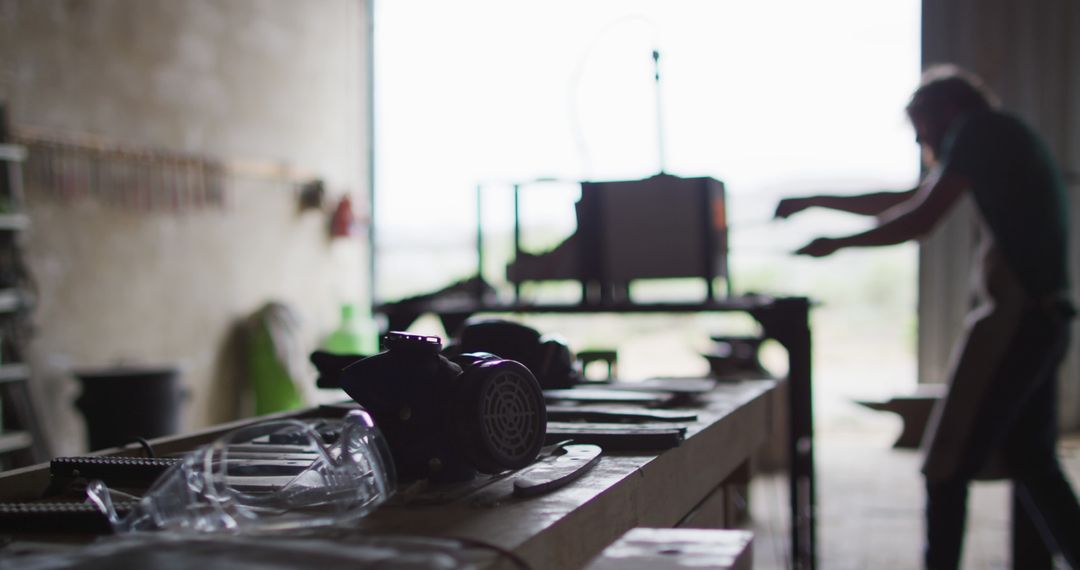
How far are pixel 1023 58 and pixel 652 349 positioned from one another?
2.77 metres

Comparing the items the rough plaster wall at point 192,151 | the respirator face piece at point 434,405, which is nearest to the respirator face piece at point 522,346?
the respirator face piece at point 434,405

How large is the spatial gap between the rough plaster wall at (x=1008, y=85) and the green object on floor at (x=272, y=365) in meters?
3.59

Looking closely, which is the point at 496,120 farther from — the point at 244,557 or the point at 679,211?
the point at 244,557

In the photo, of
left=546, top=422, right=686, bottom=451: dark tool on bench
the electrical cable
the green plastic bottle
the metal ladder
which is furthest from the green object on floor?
the electrical cable

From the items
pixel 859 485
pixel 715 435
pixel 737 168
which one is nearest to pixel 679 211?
pixel 715 435

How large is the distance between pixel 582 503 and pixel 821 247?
1.78 m

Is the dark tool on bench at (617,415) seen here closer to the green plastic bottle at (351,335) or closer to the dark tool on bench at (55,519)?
the dark tool on bench at (55,519)

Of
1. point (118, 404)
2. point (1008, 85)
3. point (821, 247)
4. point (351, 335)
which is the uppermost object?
point (1008, 85)

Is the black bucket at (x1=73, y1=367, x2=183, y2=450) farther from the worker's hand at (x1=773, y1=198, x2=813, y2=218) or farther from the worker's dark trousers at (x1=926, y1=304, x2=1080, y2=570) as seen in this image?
the worker's dark trousers at (x1=926, y1=304, x2=1080, y2=570)

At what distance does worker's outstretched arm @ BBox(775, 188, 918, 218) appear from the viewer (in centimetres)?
252

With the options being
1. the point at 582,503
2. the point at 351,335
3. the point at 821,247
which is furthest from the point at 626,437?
the point at 351,335

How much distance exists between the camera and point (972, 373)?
2.30m

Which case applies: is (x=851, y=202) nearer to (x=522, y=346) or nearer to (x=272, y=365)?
(x=522, y=346)

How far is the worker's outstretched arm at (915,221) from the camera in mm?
2432
